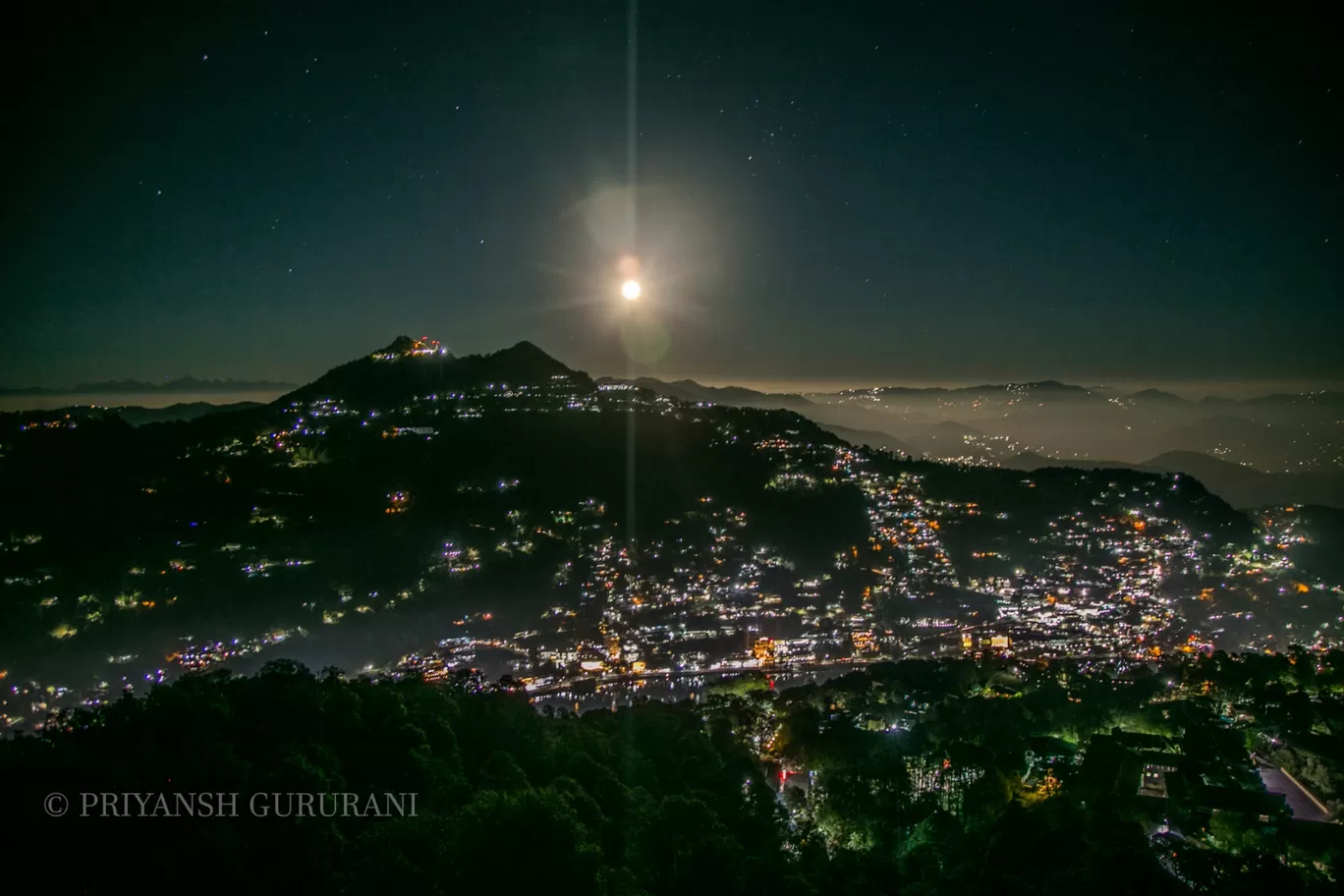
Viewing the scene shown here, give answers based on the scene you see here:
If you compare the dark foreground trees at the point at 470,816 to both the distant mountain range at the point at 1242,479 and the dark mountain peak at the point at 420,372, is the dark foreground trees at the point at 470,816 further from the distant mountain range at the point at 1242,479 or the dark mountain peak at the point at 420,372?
the distant mountain range at the point at 1242,479

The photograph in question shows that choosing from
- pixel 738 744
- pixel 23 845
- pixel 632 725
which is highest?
pixel 23 845

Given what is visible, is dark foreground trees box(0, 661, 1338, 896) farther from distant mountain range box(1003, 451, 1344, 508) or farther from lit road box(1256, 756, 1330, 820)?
distant mountain range box(1003, 451, 1344, 508)

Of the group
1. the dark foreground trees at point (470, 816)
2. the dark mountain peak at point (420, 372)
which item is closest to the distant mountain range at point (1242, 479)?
the dark mountain peak at point (420, 372)

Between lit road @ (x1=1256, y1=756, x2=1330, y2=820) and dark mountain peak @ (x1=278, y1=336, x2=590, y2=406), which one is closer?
lit road @ (x1=1256, y1=756, x2=1330, y2=820)

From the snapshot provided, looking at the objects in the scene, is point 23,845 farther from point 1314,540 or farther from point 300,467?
point 1314,540

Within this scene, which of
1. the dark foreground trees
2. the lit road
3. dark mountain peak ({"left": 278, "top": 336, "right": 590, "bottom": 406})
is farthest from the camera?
dark mountain peak ({"left": 278, "top": 336, "right": 590, "bottom": 406})

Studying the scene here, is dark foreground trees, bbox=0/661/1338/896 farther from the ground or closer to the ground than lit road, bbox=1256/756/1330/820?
farther from the ground

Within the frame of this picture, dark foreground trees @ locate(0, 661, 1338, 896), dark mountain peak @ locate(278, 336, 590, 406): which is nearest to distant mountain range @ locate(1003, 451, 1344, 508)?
dark mountain peak @ locate(278, 336, 590, 406)

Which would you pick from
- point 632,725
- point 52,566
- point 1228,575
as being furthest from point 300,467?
point 1228,575

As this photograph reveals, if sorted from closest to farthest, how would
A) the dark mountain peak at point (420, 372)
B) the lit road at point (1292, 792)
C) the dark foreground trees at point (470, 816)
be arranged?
the dark foreground trees at point (470, 816)
the lit road at point (1292, 792)
the dark mountain peak at point (420, 372)

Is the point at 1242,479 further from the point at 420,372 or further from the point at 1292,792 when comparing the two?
the point at 420,372

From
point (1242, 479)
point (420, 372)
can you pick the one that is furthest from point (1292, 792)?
point (1242, 479)
